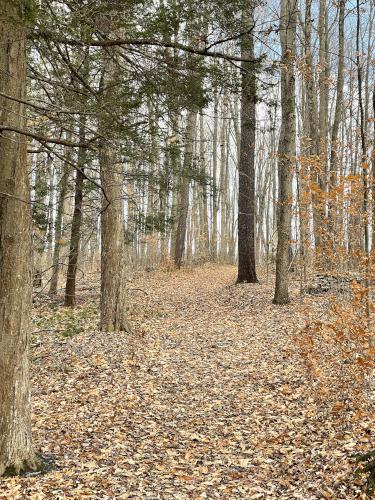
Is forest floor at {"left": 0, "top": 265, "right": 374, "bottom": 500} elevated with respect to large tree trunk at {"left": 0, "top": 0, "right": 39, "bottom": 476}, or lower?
lower

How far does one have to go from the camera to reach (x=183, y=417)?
568 centimetres

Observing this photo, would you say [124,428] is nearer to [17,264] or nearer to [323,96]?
[17,264]

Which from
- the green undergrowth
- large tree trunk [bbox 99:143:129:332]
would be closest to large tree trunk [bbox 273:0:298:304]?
large tree trunk [bbox 99:143:129:332]

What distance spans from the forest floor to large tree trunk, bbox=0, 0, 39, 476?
21.7 inches

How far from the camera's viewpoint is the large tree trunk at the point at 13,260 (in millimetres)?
4031

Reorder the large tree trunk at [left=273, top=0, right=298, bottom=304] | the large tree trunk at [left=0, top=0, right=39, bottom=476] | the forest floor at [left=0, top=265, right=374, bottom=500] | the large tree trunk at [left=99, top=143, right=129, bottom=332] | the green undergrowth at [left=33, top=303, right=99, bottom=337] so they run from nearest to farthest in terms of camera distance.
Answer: the large tree trunk at [left=0, top=0, right=39, bottom=476], the forest floor at [left=0, top=265, right=374, bottom=500], the large tree trunk at [left=99, top=143, right=129, bottom=332], the green undergrowth at [left=33, top=303, right=99, bottom=337], the large tree trunk at [left=273, top=0, right=298, bottom=304]

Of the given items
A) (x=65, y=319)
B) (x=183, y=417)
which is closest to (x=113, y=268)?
(x=65, y=319)

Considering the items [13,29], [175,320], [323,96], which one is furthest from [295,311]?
[323,96]

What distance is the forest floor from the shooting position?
415 cm

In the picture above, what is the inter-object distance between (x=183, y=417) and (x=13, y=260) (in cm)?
299

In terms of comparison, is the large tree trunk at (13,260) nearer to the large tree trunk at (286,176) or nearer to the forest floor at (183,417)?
the forest floor at (183,417)

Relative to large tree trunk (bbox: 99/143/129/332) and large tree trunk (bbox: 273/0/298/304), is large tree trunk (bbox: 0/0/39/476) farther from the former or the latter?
large tree trunk (bbox: 273/0/298/304)

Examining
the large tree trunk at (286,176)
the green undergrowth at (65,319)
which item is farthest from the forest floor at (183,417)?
the large tree trunk at (286,176)

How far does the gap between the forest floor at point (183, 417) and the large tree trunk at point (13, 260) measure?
1.80 ft
